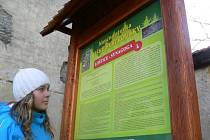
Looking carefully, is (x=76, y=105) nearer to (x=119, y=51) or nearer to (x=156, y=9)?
(x=119, y=51)

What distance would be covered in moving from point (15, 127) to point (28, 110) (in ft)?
0.59

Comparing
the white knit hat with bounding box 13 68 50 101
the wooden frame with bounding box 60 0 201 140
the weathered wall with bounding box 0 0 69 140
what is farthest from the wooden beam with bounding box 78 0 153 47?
the weathered wall with bounding box 0 0 69 140

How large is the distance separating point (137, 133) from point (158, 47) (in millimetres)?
549

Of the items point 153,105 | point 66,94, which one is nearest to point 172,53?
point 153,105

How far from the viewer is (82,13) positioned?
272 cm

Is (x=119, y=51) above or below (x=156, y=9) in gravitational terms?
below

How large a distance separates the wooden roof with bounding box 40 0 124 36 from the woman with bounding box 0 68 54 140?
528 millimetres

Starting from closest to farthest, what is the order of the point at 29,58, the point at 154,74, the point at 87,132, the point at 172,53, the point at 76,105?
the point at 172,53
the point at 154,74
the point at 87,132
the point at 76,105
the point at 29,58

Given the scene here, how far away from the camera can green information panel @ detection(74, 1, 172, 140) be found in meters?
1.74

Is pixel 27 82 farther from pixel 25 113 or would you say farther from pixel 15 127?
pixel 15 127

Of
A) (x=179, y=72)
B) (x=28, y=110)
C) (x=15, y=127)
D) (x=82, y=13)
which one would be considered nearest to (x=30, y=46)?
(x=82, y=13)

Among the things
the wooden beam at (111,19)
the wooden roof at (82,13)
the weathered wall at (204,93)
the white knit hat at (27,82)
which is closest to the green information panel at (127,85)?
the wooden beam at (111,19)

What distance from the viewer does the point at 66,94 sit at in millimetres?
2594

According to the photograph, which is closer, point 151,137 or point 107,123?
point 151,137
